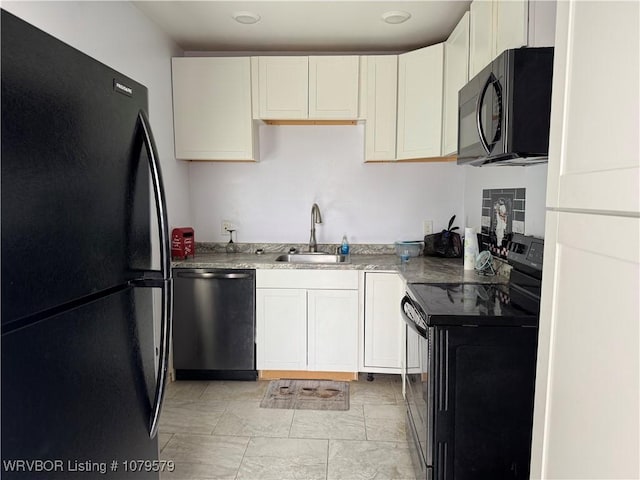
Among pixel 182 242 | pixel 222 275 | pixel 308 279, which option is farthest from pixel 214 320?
pixel 308 279

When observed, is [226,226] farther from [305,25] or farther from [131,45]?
[305,25]

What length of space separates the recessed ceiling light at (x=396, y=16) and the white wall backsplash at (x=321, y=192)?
→ 834 mm

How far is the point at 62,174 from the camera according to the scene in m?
0.84

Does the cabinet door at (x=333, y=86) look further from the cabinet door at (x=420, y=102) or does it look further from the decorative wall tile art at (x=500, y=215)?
the decorative wall tile art at (x=500, y=215)

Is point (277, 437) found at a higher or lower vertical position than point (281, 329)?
lower

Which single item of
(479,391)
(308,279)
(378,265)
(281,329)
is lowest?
(281,329)

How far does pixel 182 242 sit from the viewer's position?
3.10m

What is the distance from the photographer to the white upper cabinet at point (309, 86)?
3049mm

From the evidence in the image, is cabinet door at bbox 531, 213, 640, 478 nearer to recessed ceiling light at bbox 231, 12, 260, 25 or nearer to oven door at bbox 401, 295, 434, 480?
oven door at bbox 401, 295, 434, 480

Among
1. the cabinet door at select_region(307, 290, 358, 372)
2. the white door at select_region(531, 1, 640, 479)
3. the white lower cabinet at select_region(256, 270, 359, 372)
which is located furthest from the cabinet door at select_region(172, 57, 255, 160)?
the white door at select_region(531, 1, 640, 479)

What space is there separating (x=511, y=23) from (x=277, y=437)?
7.40ft

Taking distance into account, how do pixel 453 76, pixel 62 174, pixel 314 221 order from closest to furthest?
1. pixel 62 174
2. pixel 453 76
3. pixel 314 221

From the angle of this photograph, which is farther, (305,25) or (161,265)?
(305,25)

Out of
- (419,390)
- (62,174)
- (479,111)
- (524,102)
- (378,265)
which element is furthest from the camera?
(378,265)
